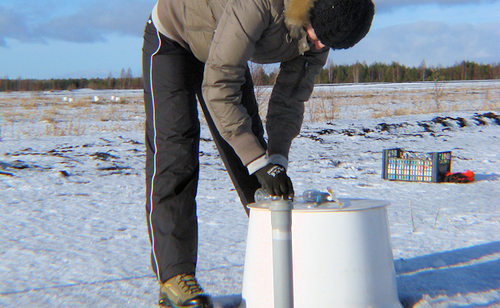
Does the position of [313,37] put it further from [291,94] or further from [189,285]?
[189,285]

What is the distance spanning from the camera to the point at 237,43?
1.42 metres

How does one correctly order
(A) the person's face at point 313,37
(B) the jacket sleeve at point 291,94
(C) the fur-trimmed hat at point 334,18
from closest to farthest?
(C) the fur-trimmed hat at point 334,18
(A) the person's face at point 313,37
(B) the jacket sleeve at point 291,94

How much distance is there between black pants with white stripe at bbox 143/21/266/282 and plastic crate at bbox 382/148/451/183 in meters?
2.95

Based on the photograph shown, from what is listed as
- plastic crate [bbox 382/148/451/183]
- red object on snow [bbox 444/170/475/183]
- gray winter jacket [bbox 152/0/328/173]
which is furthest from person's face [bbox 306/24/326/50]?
red object on snow [bbox 444/170/475/183]

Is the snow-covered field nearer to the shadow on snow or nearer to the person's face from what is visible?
the shadow on snow

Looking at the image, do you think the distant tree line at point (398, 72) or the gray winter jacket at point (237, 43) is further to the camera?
the distant tree line at point (398, 72)

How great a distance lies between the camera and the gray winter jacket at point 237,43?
1411 mm

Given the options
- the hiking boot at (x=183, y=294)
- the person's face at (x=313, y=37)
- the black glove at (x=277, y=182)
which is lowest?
the hiking boot at (x=183, y=294)

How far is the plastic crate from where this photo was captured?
13.4 feet

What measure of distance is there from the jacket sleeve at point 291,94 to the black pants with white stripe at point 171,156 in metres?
0.34

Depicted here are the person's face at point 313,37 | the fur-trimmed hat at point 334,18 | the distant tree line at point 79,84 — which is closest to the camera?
the fur-trimmed hat at point 334,18

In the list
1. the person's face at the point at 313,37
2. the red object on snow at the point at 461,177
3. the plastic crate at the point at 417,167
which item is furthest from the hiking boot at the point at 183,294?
the red object on snow at the point at 461,177

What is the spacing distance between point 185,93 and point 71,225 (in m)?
1.48

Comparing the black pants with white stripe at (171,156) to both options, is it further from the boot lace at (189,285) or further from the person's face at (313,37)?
the person's face at (313,37)
